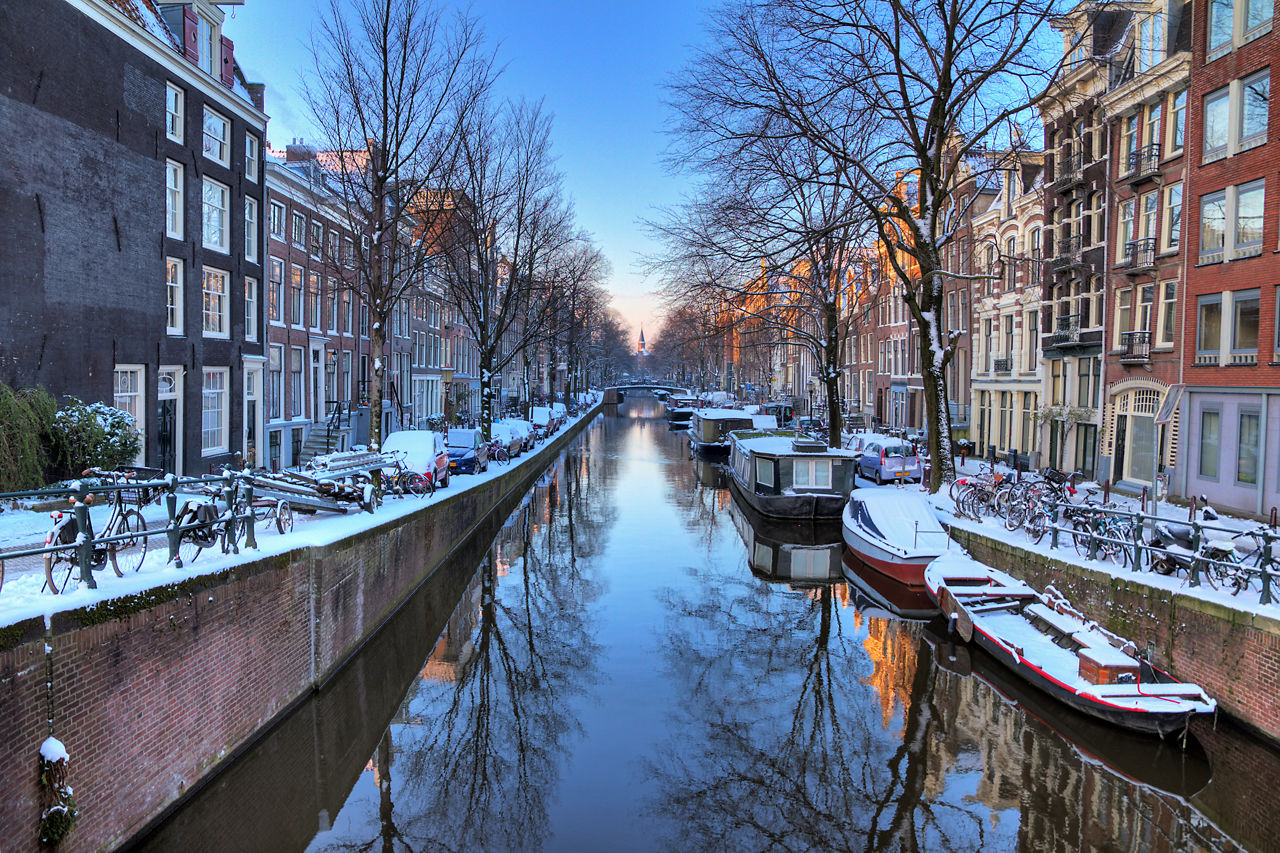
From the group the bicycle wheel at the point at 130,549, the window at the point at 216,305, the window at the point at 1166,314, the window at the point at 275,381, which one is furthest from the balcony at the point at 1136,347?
the window at the point at 275,381

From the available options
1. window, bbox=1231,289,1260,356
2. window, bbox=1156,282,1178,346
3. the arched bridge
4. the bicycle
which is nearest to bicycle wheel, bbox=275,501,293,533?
the bicycle

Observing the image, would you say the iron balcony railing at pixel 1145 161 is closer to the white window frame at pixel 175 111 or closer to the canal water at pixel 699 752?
the canal water at pixel 699 752

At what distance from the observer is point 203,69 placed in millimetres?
21875

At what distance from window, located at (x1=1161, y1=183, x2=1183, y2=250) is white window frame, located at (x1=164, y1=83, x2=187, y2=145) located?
25.5 meters

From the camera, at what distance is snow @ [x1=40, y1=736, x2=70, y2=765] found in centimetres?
610

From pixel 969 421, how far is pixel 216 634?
3551cm

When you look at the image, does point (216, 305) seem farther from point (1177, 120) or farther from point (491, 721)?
point (1177, 120)

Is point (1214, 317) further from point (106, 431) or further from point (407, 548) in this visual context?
point (106, 431)

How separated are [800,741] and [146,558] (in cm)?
795

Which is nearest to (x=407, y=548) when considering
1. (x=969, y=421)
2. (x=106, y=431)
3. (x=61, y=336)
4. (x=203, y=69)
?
(x=106, y=431)

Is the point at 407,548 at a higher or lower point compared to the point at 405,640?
higher

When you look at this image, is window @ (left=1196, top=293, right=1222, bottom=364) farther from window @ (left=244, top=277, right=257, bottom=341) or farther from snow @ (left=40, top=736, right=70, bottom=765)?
window @ (left=244, top=277, right=257, bottom=341)

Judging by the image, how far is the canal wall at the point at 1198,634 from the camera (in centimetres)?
953

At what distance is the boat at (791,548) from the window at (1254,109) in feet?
44.0
